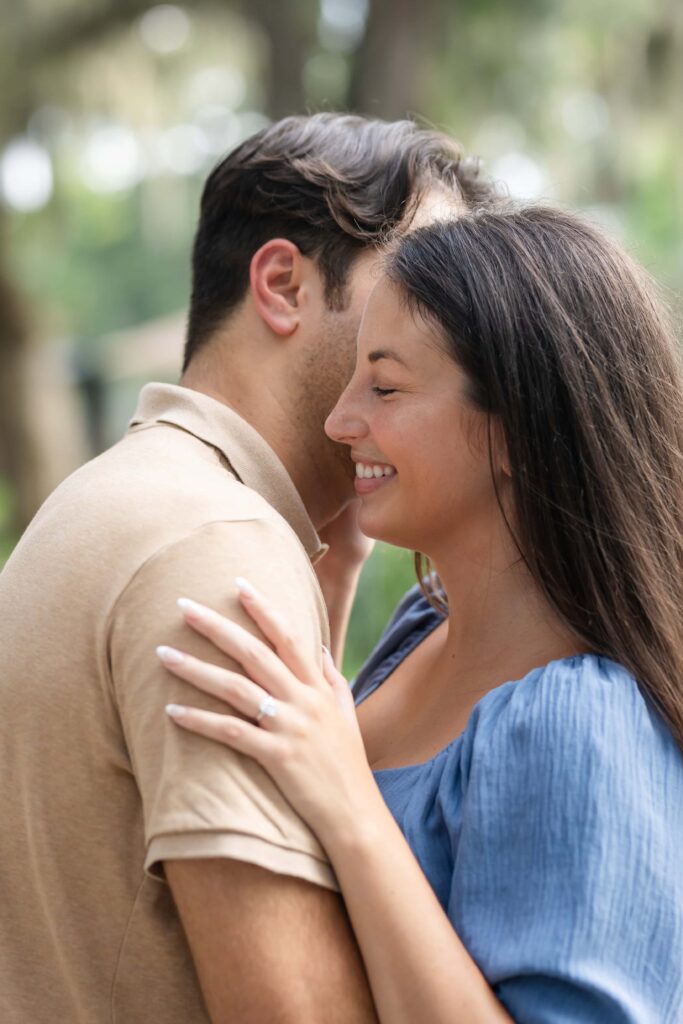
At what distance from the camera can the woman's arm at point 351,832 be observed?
1616mm

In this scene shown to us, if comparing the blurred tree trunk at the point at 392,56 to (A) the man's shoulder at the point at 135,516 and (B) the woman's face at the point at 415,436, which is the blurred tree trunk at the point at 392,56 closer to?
(B) the woman's face at the point at 415,436

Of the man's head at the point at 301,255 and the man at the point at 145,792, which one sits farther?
the man's head at the point at 301,255

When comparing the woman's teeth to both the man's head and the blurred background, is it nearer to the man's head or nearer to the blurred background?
the man's head

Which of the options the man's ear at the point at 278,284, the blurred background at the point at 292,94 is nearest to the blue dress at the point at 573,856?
the man's ear at the point at 278,284

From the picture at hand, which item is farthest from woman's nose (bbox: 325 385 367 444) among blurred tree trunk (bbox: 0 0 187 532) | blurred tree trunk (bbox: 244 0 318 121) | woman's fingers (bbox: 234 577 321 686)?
blurred tree trunk (bbox: 0 0 187 532)

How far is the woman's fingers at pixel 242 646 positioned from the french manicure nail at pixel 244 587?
4 cm

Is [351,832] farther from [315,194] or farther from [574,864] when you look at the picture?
[315,194]

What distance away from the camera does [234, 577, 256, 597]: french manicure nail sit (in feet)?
5.48

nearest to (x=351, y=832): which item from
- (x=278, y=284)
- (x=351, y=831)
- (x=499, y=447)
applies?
(x=351, y=831)

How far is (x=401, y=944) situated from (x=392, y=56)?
6.98m

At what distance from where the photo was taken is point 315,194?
2.55 meters

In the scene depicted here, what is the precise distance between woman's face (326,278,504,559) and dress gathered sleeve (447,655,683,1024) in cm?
41

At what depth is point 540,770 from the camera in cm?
170

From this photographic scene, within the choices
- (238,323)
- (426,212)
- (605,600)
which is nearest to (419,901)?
(605,600)
